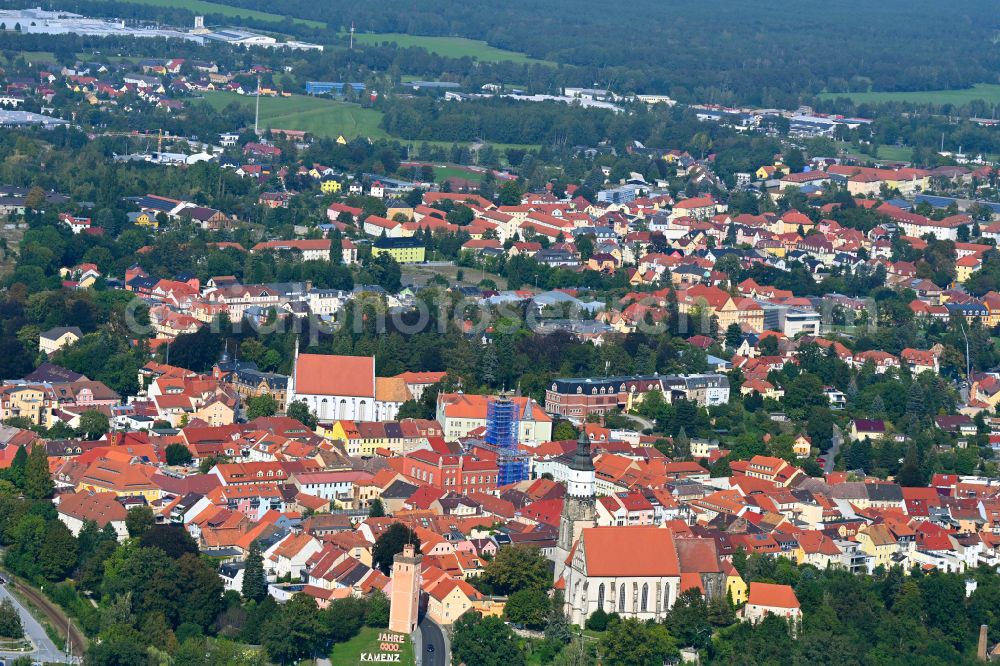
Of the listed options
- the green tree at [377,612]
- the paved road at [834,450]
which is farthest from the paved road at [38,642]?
the paved road at [834,450]

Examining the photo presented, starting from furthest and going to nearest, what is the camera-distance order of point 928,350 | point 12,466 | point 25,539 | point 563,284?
point 563,284 < point 928,350 < point 12,466 < point 25,539

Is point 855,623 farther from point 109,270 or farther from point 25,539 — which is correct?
point 109,270

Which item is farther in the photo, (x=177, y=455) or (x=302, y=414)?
(x=302, y=414)

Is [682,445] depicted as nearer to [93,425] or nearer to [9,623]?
[93,425]

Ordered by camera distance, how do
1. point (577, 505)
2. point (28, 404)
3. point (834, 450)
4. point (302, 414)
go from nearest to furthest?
point (577, 505) < point (28, 404) < point (302, 414) < point (834, 450)

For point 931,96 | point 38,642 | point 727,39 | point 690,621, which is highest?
point 690,621

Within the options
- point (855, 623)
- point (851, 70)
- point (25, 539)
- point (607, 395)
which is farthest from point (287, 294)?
point (851, 70)

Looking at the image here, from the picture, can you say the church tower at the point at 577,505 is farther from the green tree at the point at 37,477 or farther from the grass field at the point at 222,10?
the grass field at the point at 222,10

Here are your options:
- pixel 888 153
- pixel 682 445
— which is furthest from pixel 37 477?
pixel 888 153
